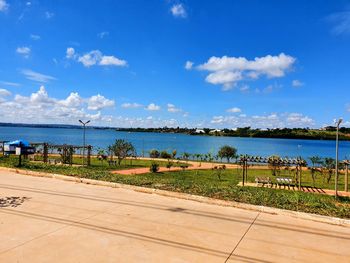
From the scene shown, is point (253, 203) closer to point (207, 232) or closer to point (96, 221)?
point (207, 232)

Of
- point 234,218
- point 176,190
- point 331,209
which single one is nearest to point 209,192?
point 176,190

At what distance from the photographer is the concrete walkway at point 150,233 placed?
5.43 metres

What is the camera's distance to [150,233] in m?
6.50

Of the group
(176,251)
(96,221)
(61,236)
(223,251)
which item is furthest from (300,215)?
(61,236)

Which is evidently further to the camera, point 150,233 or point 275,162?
point 275,162

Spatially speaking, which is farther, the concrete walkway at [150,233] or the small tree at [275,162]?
the small tree at [275,162]

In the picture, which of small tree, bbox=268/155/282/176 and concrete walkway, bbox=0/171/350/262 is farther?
small tree, bbox=268/155/282/176

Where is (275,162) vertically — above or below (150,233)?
above

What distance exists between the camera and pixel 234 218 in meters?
7.95

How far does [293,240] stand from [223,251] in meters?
1.71

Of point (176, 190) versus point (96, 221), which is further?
point (176, 190)

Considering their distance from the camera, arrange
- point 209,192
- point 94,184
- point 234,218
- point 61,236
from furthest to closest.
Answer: point 94,184 < point 209,192 < point 234,218 < point 61,236

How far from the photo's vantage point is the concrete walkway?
17.8ft

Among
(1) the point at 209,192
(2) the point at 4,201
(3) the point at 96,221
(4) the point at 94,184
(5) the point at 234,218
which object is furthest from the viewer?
(4) the point at 94,184
